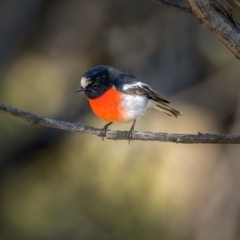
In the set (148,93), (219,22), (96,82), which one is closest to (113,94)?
(96,82)

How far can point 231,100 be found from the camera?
6.51 meters

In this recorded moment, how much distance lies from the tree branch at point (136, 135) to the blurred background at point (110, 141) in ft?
12.0

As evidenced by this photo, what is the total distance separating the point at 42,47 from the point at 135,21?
1.12m

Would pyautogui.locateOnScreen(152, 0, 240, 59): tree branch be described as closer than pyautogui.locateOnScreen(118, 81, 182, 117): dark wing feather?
Yes

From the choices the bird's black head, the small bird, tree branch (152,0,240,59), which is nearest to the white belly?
the small bird

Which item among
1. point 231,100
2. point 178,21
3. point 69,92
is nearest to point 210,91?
point 231,100

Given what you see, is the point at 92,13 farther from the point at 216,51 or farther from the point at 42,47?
the point at 216,51

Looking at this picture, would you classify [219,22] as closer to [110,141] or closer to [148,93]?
[148,93]

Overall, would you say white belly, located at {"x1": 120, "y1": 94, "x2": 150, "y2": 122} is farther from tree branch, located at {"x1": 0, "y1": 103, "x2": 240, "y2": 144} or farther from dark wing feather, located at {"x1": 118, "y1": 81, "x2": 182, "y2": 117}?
tree branch, located at {"x1": 0, "y1": 103, "x2": 240, "y2": 144}

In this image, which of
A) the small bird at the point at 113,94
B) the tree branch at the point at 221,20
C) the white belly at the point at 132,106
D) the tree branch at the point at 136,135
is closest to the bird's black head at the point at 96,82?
the small bird at the point at 113,94

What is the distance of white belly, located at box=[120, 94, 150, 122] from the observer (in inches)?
125

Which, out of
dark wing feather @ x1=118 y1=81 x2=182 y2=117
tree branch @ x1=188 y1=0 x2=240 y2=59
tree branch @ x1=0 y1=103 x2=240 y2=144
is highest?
tree branch @ x1=188 y1=0 x2=240 y2=59

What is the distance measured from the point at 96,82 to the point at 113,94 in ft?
0.38

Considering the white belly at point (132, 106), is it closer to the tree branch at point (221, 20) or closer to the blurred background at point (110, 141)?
the tree branch at point (221, 20)
